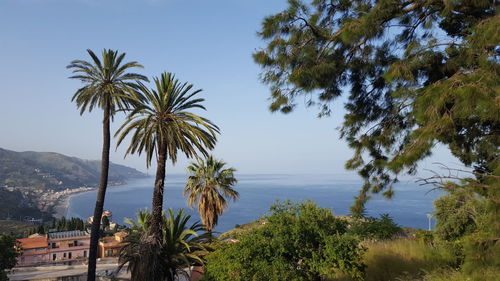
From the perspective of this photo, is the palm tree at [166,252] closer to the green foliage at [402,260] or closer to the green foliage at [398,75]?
the green foliage at [402,260]

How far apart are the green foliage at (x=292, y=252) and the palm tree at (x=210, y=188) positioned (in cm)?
1117

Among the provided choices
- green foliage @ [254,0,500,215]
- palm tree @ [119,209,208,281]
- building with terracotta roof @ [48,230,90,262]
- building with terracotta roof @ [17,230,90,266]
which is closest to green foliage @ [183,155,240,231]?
palm tree @ [119,209,208,281]

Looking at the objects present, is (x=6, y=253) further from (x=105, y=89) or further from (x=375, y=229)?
(x=375, y=229)

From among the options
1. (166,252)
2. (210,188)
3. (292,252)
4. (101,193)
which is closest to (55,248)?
(101,193)

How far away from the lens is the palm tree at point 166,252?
15822 mm

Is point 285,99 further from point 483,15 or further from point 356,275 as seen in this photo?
point 356,275

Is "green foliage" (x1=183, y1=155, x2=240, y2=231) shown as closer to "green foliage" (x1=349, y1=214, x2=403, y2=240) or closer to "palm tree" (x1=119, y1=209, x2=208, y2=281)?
"palm tree" (x1=119, y1=209, x2=208, y2=281)

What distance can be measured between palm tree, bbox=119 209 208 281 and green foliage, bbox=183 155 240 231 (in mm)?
4034

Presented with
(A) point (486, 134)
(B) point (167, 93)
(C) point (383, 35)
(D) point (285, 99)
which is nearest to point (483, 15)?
(C) point (383, 35)

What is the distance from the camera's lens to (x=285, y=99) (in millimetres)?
8289

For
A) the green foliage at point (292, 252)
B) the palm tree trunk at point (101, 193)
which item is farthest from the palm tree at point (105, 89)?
the green foliage at point (292, 252)

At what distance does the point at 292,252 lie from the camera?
10539 millimetres

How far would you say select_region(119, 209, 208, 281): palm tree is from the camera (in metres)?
15.8

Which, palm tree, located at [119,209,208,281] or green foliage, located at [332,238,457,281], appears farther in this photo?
palm tree, located at [119,209,208,281]
